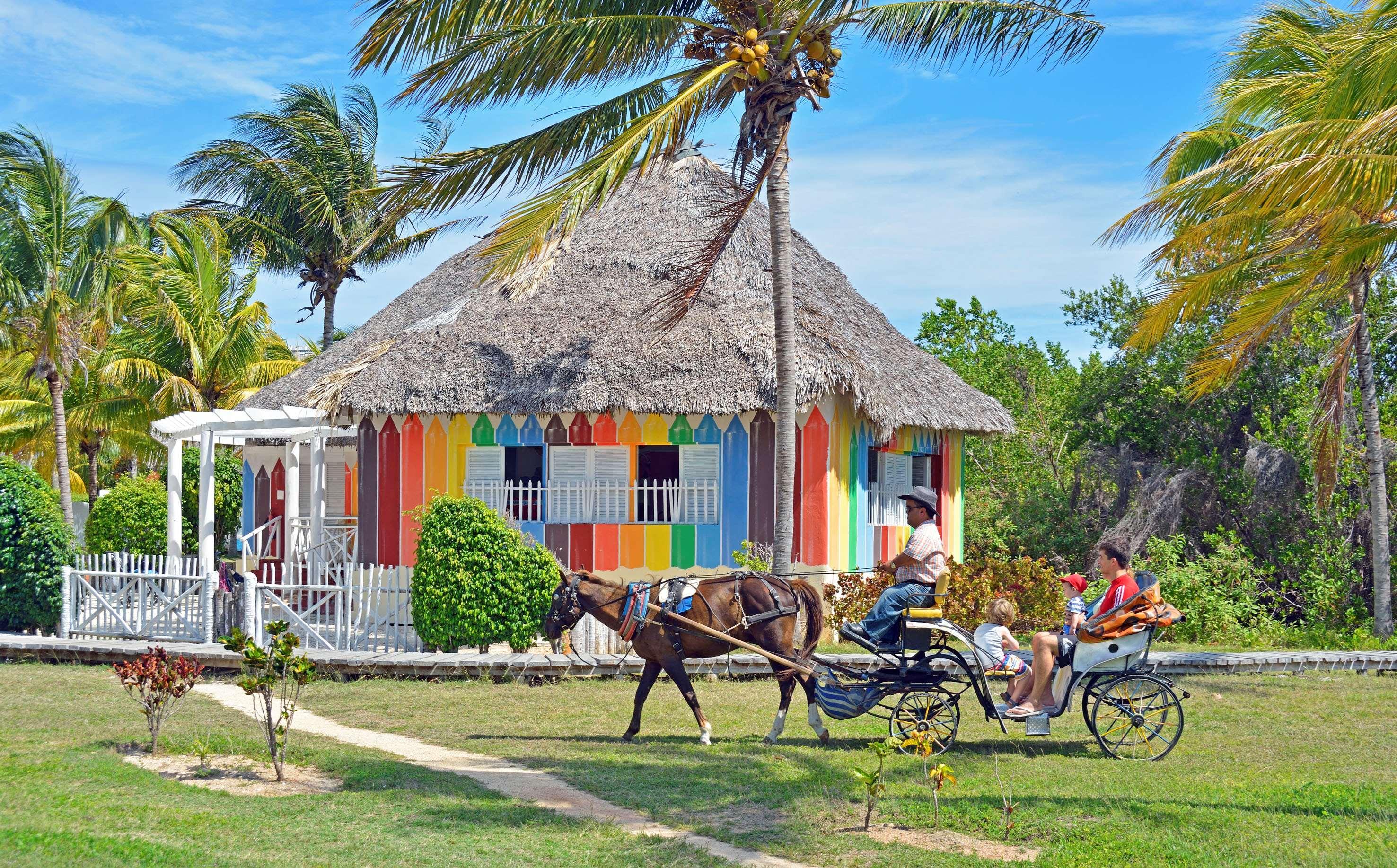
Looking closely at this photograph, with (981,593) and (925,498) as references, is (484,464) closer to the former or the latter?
(981,593)

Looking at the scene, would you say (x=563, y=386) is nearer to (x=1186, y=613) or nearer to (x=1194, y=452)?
(x=1186, y=613)

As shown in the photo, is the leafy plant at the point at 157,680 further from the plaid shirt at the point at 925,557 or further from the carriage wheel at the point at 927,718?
the plaid shirt at the point at 925,557

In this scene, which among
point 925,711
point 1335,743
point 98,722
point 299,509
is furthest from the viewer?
point 299,509

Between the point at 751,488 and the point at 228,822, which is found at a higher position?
→ the point at 751,488

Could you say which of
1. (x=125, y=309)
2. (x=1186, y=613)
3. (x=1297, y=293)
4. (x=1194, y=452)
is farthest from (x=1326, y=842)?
(x=125, y=309)

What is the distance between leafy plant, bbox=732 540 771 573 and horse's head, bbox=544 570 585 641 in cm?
490

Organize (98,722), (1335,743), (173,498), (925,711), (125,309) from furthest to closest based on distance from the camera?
1. (125,309)
2. (173,498)
3. (98,722)
4. (1335,743)
5. (925,711)

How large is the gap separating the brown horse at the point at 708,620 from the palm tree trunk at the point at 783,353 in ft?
7.40

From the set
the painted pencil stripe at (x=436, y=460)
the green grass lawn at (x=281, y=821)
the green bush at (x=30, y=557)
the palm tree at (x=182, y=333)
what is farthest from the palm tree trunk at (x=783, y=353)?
the palm tree at (x=182, y=333)

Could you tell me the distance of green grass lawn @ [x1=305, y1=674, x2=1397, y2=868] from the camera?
6492 mm

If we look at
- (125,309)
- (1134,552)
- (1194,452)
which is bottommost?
(1134,552)

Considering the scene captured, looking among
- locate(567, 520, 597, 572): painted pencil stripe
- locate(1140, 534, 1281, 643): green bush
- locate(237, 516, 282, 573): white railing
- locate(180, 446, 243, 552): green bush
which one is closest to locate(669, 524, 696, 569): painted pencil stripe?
locate(567, 520, 597, 572): painted pencil stripe

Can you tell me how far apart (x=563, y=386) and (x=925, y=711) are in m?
8.43

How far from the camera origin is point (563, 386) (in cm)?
1595
